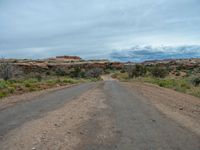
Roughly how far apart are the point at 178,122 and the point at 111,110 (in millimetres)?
3723

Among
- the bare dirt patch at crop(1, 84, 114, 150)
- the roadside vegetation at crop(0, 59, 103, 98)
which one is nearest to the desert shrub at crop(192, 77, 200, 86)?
the roadside vegetation at crop(0, 59, 103, 98)

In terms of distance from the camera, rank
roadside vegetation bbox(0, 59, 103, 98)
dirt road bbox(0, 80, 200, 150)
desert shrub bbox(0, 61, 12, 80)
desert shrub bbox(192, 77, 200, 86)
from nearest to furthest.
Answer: dirt road bbox(0, 80, 200, 150) → roadside vegetation bbox(0, 59, 103, 98) → desert shrub bbox(192, 77, 200, 86) → desert shrub bbox(0, 61, 12, 80)

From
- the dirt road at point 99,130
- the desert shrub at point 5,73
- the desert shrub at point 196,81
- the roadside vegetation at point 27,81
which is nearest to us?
the dirt road at point 99,130

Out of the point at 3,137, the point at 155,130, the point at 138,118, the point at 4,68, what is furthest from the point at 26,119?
the point at 4,68

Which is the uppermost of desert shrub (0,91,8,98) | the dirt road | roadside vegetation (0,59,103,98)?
the dirt road

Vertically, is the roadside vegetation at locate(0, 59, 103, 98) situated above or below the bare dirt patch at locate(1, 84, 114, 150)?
Result: below

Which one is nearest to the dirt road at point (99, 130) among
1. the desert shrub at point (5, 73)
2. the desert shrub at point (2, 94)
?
the desert shrub at point (2, 94)

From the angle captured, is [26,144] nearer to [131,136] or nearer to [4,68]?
[131,136]

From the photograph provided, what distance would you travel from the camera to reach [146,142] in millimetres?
8547

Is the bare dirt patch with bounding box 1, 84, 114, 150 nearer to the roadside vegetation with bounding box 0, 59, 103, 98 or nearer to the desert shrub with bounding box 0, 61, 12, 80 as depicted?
the roadside vegetation with bounding box 0, 59, 103, 98

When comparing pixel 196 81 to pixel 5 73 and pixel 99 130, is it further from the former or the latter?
pixel 99 130

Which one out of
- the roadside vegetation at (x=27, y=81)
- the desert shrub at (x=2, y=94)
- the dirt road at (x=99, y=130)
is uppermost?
the dirt road at (x=99, y=130)

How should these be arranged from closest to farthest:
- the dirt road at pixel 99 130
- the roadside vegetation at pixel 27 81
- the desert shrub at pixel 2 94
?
1. the dirt road at pixel 99 130
2. the desert shrub at pixel 2 94
3. the roadside vegetation at pixel 27 81

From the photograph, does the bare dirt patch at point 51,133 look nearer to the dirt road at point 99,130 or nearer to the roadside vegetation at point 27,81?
the dirt road at point 99,130
